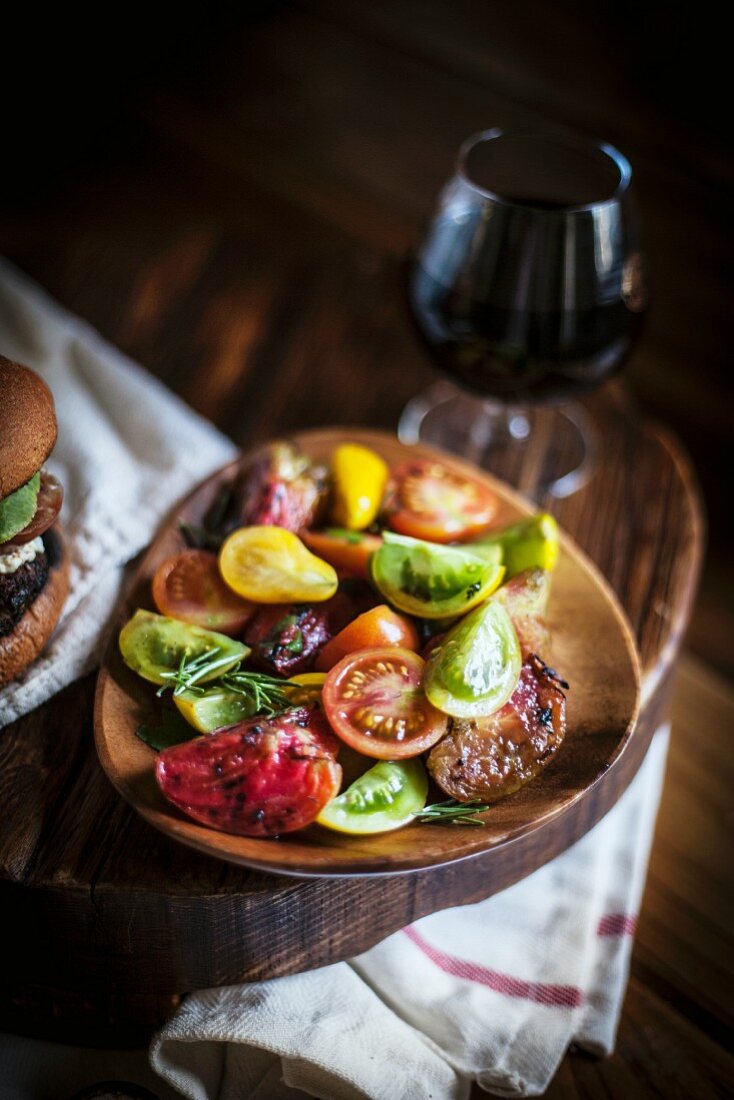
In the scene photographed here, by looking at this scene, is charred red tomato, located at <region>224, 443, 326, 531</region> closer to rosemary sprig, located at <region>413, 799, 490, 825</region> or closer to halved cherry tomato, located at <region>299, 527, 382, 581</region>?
halved cherry tomato, located at <region>299, 527, 382, 581</region>

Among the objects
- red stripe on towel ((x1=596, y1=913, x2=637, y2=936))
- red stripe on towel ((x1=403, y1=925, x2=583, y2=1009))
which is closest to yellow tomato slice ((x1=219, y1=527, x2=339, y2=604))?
red stripe on towel ((x1=403, y1=925, x2=583, y2=1009))

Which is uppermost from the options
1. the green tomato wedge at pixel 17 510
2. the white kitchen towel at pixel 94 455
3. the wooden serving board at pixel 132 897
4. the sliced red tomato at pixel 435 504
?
the green tomato wedge at pixel 17 510

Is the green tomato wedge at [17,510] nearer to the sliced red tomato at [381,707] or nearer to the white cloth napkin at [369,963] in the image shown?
the white cloth napkin at [369,963]

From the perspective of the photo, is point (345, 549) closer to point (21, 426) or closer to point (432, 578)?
point (432, 578)

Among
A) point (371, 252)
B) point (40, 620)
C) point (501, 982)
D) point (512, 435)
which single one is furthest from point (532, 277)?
point (501, 982)

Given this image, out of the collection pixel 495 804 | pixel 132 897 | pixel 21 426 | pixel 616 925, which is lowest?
pixel 616 925

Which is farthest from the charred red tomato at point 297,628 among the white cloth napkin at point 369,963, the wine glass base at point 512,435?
the wine glass base at point 512,435

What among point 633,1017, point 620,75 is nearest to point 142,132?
point 620,75
